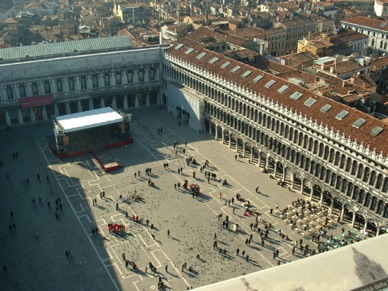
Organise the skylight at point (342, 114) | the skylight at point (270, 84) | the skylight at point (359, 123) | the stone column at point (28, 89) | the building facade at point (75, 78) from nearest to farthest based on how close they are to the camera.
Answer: the skylight at point (359, 123) < the skylight at point (342, 114) < the skylight at point (270, 84) < the building facade at point (75, 78) < the stone column at point (28, 89)

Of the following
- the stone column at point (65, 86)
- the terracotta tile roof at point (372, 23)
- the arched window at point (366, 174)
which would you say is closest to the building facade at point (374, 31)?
the terracotta tile roof at point (372, 23)

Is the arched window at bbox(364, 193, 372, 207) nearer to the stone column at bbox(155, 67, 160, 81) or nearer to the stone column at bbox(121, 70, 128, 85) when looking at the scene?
the stone column at bbox(155, 67, 160, 81)

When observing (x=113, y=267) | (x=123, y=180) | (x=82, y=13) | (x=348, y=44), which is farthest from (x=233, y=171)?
(x=82, y=13)

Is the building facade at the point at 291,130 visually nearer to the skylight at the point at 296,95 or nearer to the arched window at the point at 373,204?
the skylight at the point at 296,95

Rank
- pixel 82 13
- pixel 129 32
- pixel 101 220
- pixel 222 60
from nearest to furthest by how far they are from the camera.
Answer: pixel 101 220
pixel 222 60
pixel 129 32
pixel 82 13

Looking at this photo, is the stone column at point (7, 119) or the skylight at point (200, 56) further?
the skylight at point (200, 56)

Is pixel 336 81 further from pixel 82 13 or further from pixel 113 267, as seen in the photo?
pixel 82 13

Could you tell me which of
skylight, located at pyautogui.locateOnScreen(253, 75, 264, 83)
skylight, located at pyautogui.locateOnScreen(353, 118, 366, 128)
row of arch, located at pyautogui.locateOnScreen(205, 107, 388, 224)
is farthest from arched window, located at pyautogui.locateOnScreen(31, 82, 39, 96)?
skylight, located at pyautogui.locateOnScreen(353, 118, 366, 128)
